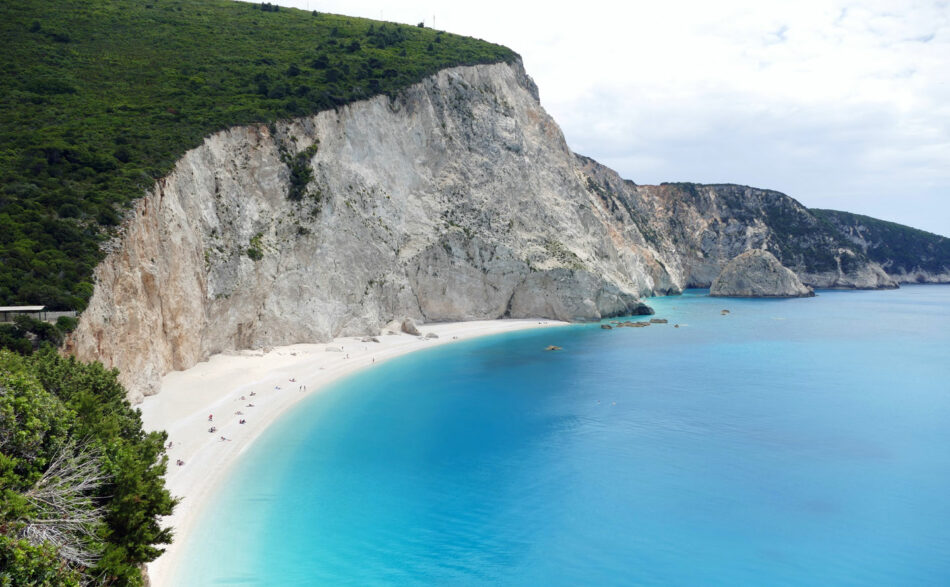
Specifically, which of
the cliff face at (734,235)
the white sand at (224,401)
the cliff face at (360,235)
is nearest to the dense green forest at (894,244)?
the cliff face at (734,235)

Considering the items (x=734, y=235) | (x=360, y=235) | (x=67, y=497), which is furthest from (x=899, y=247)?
(x=67, y=497)

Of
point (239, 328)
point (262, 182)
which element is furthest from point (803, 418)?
point (262, 182)

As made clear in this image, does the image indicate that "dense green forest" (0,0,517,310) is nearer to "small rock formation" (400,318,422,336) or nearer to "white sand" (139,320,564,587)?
"white sand" (139,320,564,587)

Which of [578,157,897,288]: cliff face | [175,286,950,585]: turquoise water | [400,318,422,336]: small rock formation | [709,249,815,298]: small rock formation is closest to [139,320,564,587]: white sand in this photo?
[175,286,950,585]: turquoise water

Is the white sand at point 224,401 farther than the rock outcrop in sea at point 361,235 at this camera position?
No

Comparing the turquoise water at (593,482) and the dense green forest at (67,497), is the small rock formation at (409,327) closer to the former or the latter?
the turquoise water at (593,482)

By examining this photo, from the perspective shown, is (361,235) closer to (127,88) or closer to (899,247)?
(127,88)
